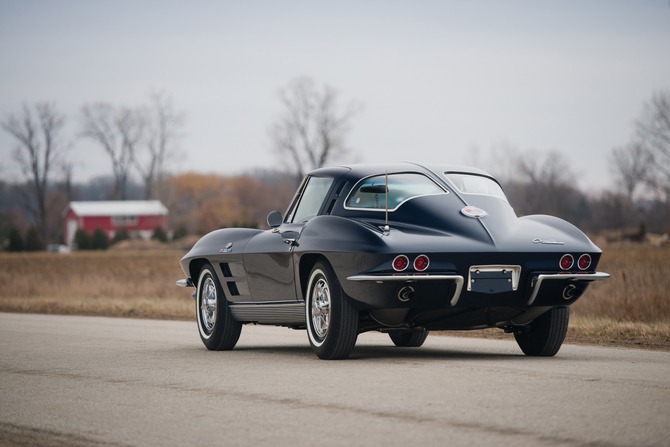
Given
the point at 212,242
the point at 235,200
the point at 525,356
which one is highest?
the point at 212,242

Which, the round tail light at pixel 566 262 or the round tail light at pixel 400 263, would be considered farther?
the round tail light at pixel 566 262

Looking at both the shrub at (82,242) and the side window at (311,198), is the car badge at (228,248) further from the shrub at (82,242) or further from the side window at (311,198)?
the shrub at (82,242)

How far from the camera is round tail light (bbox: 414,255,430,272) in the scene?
712cm

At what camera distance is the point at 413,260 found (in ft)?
23.4

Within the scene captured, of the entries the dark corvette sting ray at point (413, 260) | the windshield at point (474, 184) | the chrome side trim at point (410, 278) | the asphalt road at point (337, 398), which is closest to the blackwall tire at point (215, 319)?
the asphalt road at point (337, 398)

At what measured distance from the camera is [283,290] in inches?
340

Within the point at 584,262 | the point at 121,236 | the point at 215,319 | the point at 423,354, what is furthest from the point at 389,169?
the point at 121,236

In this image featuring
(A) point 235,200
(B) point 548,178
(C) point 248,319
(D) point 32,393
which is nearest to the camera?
(D) point 32,393

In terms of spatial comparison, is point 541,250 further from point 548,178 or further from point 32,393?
point 548,178

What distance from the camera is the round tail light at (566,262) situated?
7555mm

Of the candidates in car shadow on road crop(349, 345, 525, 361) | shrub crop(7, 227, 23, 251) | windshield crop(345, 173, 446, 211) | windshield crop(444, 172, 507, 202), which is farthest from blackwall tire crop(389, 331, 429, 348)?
shrub crop(7, 227, 23, 251)

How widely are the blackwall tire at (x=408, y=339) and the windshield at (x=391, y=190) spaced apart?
2.45m

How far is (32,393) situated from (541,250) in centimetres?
417

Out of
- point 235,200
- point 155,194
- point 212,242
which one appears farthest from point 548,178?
point 212,242
